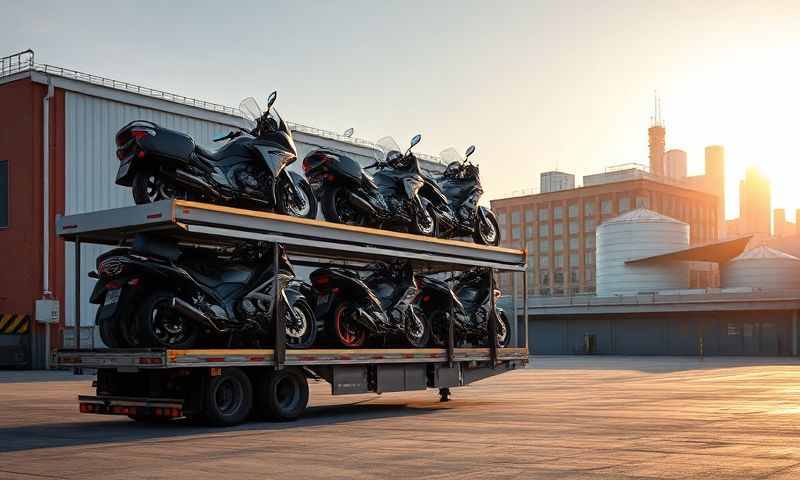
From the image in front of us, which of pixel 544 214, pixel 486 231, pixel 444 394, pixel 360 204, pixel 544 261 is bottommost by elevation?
pixel 444 394

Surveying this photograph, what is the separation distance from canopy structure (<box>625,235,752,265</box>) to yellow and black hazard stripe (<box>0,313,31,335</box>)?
149 ft

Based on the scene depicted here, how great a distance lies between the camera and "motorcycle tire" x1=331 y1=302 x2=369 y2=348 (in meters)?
17.0

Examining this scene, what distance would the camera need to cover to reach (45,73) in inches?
1601

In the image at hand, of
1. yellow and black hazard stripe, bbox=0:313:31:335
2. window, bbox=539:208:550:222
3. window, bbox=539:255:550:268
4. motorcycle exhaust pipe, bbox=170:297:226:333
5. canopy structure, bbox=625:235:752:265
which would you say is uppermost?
window, bbox=539:208:550:222

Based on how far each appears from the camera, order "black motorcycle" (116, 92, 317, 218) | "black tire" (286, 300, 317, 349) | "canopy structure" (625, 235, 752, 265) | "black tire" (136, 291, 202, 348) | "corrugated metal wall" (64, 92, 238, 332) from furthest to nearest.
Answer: "canopy structure" (625, 235, 752, 265) < "corrugated metal wall" (64, 92, 238, 332) < "black tire" (286, 300, 317, 349) < "black motorcycle" (116, 92, 317, 218) < "black tire" (136, 291, 202, 348)

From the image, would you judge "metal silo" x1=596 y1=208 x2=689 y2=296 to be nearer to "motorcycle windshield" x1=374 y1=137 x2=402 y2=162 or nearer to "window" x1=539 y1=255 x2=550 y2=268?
"window" x1=539 y1=255 x2=550 y2=268

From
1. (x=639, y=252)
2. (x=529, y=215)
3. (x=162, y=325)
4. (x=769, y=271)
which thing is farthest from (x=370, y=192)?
(x=529, y=215)

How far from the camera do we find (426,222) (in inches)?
778

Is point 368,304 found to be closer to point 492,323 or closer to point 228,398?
point 228,398

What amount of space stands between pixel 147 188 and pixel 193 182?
75 cm

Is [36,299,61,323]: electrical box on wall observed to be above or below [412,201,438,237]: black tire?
below

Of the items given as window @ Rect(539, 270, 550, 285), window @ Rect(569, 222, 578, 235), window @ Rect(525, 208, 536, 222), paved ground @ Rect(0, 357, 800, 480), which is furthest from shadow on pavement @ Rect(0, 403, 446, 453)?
window @ Rect(525, 208, 536, 222)

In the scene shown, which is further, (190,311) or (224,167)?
(224,167)

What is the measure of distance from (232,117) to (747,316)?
3287cm
